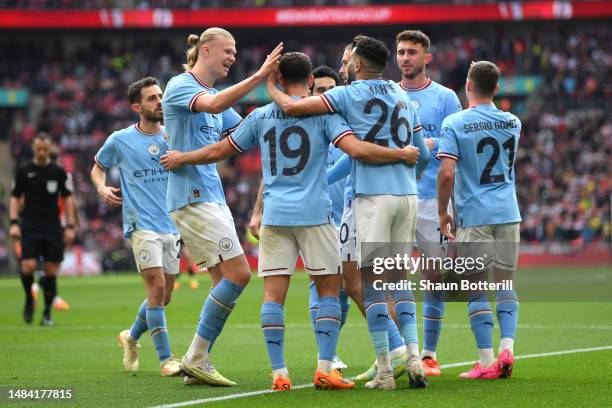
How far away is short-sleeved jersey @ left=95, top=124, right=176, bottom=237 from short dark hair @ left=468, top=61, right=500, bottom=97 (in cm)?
296

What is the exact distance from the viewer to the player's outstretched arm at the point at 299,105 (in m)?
7.40

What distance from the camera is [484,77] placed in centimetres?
834

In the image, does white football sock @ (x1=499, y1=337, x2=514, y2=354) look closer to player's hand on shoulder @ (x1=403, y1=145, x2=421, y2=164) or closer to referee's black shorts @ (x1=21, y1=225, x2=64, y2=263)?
player's hand on shoulder @ (x1=403, y1=145, x2=421, y2=164)

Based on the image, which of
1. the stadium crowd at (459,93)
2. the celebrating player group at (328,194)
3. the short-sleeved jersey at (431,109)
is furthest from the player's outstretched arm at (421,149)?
the stadium crowd at (459,93)

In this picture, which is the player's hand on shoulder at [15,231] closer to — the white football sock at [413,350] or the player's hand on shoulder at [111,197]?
the player's hand on shoulder at [111,197]

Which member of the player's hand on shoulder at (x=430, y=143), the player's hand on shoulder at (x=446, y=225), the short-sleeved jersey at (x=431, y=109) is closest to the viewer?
the player's hand on shoulder at (x=446, y=225)

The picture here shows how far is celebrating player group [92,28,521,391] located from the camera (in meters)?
7.50

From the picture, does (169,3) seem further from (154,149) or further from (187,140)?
(187,140)

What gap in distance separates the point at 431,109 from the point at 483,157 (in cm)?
92

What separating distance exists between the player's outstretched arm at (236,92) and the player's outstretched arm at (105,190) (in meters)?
1.65

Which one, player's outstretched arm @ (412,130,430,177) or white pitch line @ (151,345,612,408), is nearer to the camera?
white pitch line @ (151,345,612,408)

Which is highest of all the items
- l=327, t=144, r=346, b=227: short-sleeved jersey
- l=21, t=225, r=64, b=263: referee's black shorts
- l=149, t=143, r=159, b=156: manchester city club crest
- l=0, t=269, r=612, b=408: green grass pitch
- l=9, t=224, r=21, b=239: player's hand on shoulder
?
l=149, t=143, r=159, b=156: manchester city club crest

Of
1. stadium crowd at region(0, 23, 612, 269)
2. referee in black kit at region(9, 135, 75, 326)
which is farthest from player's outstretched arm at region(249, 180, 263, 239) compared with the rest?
stadium crowd at region(0, 23, 612, 269)

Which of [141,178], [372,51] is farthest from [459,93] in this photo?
[372,51]
